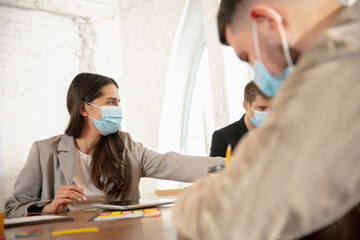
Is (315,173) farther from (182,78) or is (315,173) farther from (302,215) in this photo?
(182,78)

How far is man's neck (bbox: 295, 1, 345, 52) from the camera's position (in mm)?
773

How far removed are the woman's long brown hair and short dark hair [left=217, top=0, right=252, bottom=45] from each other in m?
1.49

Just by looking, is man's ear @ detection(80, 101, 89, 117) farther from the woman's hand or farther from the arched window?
the arched window

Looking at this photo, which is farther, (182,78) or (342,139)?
(182,78)

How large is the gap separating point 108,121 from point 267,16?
1.90 m

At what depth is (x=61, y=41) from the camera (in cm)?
485

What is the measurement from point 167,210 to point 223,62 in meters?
2.78

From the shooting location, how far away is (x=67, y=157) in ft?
7.57

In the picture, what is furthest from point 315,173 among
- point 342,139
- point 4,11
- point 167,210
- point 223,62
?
point 4,11

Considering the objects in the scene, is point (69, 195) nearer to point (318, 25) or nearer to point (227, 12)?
point (227, 12)

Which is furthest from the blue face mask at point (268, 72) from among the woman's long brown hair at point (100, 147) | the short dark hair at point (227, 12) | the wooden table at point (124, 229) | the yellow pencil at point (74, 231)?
the woman's long brown hair at point (100, 147)

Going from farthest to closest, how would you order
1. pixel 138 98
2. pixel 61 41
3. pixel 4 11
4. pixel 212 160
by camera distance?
1. pixel 138 98
2. pixel 61 41
3. pixel 4 11
4. pixel 212 160

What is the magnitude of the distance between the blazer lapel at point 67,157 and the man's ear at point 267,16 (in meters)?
1.71

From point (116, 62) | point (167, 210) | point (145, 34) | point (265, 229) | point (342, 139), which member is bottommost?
point (167, 210)
